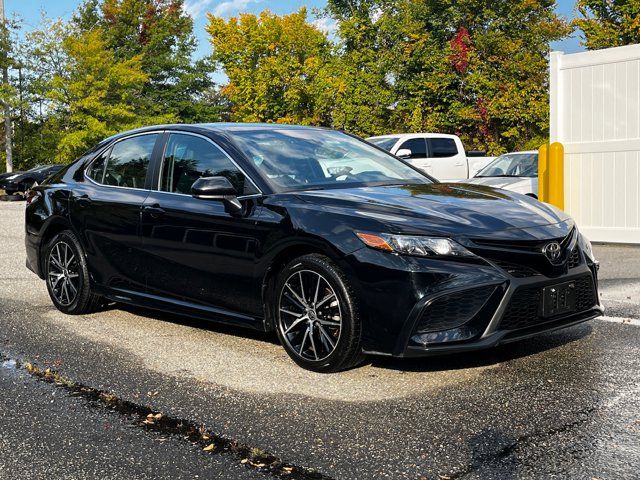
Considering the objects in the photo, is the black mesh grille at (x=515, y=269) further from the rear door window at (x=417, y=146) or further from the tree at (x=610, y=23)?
the tree at (x=610, y=23)

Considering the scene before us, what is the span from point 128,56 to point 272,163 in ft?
176

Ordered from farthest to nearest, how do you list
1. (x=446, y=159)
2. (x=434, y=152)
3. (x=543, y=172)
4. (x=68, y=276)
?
(x=446, y=159), (x=434, y=152), (x=543, y=172), (x=68, y=276)

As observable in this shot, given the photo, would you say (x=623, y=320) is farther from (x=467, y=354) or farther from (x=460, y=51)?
(x=460, y=51)

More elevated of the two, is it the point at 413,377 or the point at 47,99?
the point at 47,99

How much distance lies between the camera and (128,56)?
2219 inches

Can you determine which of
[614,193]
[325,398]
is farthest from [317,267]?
[614,193]

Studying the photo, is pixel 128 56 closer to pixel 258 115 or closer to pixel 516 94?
pixel 258 115

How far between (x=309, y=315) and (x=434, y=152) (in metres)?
14.6

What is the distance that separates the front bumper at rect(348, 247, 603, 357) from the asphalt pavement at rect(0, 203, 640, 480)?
0.28m

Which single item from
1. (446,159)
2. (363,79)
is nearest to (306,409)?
(446,159)

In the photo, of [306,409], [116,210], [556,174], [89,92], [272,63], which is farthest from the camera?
[272,63]

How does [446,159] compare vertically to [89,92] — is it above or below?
below

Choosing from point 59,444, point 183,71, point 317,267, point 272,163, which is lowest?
point 59,444

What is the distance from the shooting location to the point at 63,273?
6949mm
